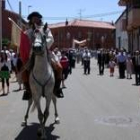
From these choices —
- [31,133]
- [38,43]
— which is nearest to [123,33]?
[31,133]

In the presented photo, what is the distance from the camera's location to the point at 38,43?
1024cm

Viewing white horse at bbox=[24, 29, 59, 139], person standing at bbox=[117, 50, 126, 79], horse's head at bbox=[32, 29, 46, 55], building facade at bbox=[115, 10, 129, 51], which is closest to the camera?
horse's head at bbox=[32, 29, 46, 55]

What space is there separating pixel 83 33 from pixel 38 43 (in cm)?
12026

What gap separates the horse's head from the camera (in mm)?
10156

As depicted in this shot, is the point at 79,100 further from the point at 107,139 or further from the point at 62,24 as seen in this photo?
the point at 62,24

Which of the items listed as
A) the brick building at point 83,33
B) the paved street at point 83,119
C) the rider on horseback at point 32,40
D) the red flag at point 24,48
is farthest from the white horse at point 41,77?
the brick building at point 83,33

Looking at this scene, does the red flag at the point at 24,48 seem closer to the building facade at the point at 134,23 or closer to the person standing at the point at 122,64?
the person standing at the point at 122,64

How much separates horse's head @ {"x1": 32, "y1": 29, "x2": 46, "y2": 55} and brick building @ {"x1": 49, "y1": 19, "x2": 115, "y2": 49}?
11139cm

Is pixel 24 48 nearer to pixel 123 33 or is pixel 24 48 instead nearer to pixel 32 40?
pixel 32 40

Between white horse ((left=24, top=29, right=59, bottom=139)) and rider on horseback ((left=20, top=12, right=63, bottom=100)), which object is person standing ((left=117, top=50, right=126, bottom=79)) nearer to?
rider on horseback ((left=20, top=12, right=63, bottom=100))

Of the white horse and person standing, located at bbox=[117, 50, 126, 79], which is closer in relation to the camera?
the white horse

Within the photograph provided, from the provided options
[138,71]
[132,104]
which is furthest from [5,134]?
[138,71]

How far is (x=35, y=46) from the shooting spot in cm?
1016

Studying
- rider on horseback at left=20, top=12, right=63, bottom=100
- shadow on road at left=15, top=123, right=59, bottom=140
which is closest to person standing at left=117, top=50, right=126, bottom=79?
shadow on road at left=15, top=123, right=59, bottom=140
